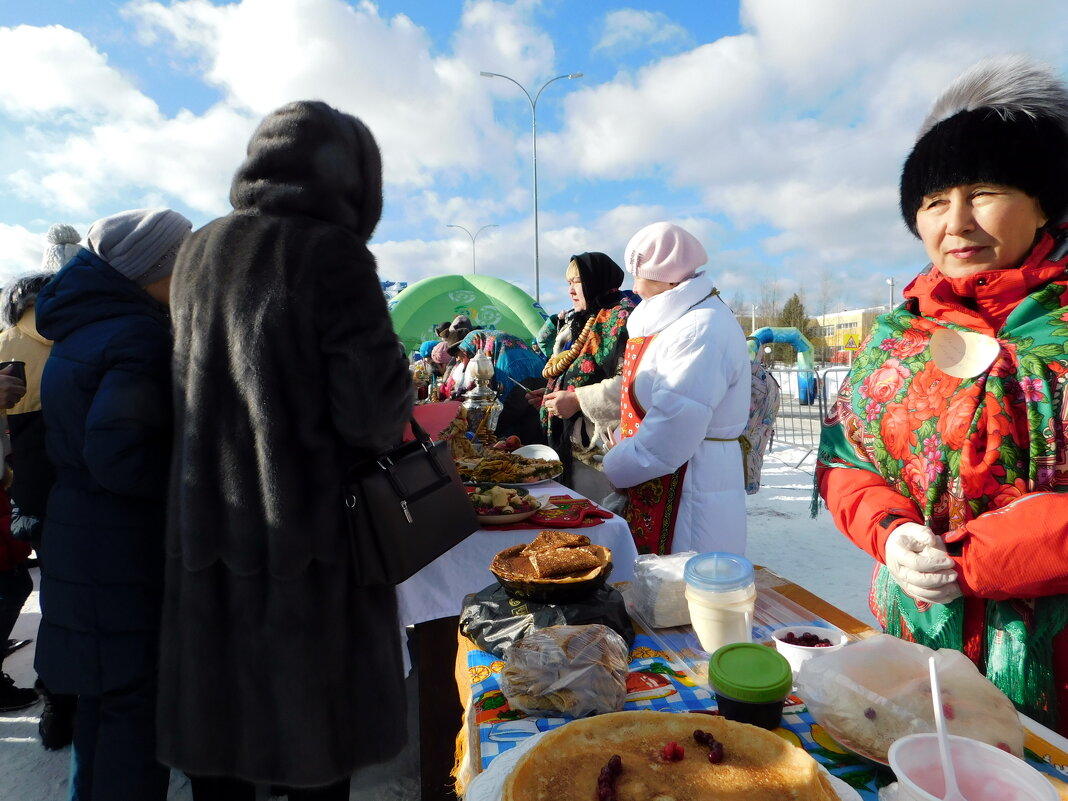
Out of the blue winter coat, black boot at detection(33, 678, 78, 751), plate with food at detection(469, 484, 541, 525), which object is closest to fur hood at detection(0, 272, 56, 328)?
the blue winter coat

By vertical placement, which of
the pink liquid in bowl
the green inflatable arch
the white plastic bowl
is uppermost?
the green inflatable arch

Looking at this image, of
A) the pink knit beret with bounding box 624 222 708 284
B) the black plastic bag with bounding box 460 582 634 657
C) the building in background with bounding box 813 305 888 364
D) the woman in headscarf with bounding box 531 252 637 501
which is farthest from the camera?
the building in background with bounding box 813 305 888 364

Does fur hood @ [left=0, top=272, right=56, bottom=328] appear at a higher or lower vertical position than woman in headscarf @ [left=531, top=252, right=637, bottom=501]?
higher

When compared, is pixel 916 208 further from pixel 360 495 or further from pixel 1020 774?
pixel 360 495

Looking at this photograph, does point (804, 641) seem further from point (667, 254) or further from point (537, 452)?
point (537, 452)

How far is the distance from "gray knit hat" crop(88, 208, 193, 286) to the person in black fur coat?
1.09 ft

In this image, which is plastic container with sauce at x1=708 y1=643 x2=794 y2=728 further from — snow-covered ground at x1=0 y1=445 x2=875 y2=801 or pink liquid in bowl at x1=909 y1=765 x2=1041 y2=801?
snow-covered ground at x1=0 y1=445 x2=875 y2=801

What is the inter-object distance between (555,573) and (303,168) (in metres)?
1.25

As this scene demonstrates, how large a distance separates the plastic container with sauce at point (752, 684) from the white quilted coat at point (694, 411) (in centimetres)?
137

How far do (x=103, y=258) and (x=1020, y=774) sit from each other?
235 cm

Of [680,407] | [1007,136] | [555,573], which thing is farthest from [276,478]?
[1007,136]

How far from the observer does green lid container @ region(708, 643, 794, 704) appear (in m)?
0.95

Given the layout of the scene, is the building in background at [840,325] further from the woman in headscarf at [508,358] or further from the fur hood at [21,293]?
the fur hood at [21,293]

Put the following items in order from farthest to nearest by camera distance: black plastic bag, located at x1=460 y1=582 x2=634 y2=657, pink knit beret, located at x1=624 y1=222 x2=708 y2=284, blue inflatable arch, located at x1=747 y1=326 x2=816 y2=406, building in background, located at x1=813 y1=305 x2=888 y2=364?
building in background, located at x1=813 y1=305 x2=888 y2=364, blue inflatable arch, located at x1=747 y1=326 x2=816 y2=406, pink knit beret, located at x1=624 y1=222 x2=708 y2=284, black plastic bag, located at x1=460 y1=582 x2=634 y2=657
